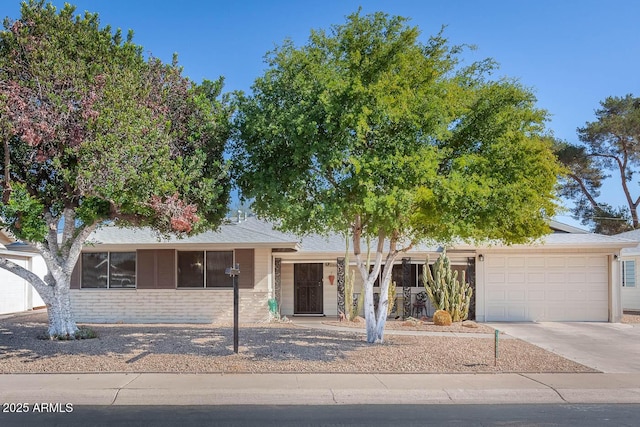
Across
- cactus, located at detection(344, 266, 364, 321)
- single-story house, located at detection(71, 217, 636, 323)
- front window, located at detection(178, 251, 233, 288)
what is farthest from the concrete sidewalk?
front window, located at detection(178, 251, 233, 288)

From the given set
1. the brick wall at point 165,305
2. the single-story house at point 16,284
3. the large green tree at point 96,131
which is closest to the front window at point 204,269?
the brick wall at point 165,305

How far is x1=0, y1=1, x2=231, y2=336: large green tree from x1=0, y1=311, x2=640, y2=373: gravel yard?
8.06ft

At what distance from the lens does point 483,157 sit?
11516 mm

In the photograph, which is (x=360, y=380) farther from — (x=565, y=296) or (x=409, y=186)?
(x=565, y=296)

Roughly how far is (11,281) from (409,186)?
18.0m

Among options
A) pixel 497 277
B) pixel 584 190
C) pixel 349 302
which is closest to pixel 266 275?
pixel 349 302

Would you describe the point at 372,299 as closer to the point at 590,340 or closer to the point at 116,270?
the point at 590,340

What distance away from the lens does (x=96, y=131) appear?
34.8 feet

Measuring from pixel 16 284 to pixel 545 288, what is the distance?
19.4 meters

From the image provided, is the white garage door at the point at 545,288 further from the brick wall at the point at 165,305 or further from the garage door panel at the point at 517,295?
the brick wall at the point at 165,305

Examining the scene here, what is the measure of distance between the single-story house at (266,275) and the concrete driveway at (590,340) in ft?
3.45

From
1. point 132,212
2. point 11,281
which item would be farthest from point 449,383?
point 11,281

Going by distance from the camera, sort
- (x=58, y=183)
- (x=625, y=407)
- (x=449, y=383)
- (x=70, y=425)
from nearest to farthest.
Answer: (x=70, y=425) → (x=625, y=407) → (x=449, y=383) → (x=58, y=183)

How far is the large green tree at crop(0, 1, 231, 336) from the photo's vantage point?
34.3 feet
